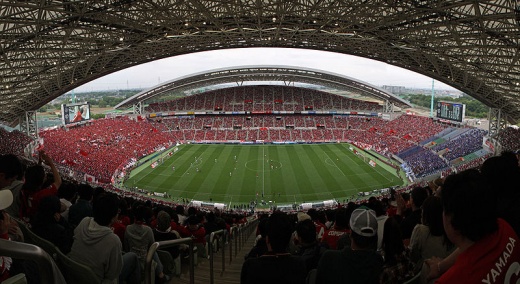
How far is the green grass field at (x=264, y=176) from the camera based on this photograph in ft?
105

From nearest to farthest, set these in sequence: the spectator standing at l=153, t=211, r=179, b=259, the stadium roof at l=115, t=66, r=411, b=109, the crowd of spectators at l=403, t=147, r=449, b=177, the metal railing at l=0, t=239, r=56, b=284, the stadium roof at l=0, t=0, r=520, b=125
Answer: the metal railing at l=0, t=239, r=56, b=284 < the spectator standing at l=153, t=211, r=179, b=259 < the stadium roof at l=0, t=0, r=520, b=125 < the crowd of spectators at l=403, t=147, r=449, b=177 < the stadium roof at l=115, t=66, r=411, b=109

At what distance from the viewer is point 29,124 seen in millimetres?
40719

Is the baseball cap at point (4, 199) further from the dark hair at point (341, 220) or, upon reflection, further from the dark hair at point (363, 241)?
the dark hair at point (341, 220)

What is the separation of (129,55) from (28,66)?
8879 mm

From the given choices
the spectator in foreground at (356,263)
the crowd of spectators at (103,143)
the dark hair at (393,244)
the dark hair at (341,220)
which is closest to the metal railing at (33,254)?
the spectator in foreground at (356,263)

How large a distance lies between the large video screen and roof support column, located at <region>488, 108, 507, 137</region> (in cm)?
5653

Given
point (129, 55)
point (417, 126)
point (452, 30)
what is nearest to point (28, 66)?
point (129, 55)

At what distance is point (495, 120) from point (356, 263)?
46.0 meters

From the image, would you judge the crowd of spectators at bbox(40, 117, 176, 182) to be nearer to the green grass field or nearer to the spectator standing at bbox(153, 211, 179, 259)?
the green grass field

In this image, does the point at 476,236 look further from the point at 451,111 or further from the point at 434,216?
the point at 451,111

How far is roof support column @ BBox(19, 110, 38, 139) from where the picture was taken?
40188mm

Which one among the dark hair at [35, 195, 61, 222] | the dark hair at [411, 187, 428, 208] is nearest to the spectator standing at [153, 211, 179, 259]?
the dark hair at [35, 195, 61, 222]

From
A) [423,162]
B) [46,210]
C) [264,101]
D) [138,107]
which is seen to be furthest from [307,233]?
[264,101]

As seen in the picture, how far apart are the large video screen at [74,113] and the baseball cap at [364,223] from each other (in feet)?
176
